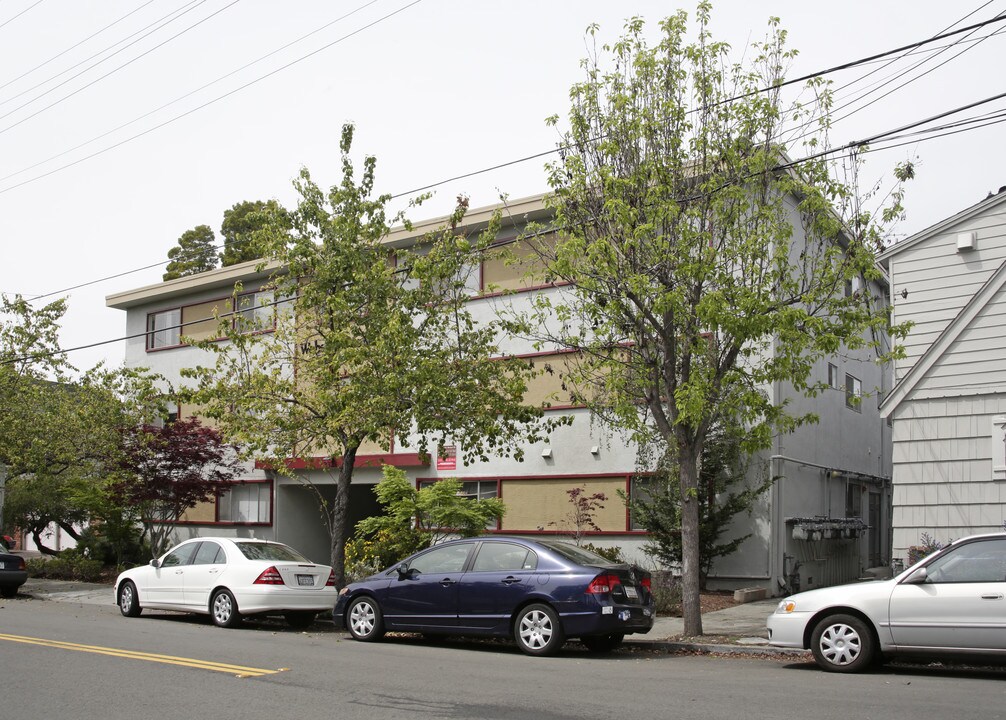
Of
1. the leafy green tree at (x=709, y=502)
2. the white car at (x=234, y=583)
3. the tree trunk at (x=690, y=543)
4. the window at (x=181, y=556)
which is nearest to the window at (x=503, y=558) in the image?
the tree trunk at (x=690, y=543)

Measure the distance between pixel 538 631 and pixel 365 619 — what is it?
9.12ft

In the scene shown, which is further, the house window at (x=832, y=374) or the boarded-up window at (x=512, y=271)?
the house window at (x=832, y=374)

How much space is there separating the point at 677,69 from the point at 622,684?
8.39 metres

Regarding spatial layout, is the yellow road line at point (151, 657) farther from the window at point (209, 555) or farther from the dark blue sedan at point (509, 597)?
the window at point (209, 555)

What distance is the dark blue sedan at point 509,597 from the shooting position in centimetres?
1215

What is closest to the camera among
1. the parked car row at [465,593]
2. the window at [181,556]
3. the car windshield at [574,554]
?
the parked car row at [465,593]

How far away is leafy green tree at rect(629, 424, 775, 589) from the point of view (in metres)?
18.8

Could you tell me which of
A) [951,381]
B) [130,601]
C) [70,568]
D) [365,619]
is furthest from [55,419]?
[951,381]

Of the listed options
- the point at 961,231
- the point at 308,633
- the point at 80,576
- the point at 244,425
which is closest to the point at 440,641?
the point at 308,633

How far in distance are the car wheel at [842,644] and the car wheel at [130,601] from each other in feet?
37.4

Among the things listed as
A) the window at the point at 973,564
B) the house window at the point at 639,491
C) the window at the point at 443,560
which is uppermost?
the house window at the point at 639,491

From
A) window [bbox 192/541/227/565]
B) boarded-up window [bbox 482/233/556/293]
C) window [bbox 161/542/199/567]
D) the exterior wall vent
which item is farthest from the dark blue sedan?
boarded-up window [bbox 482/233/556/293]

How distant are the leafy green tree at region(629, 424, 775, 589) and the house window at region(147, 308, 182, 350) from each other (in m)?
17.3

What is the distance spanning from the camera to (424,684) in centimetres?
972
